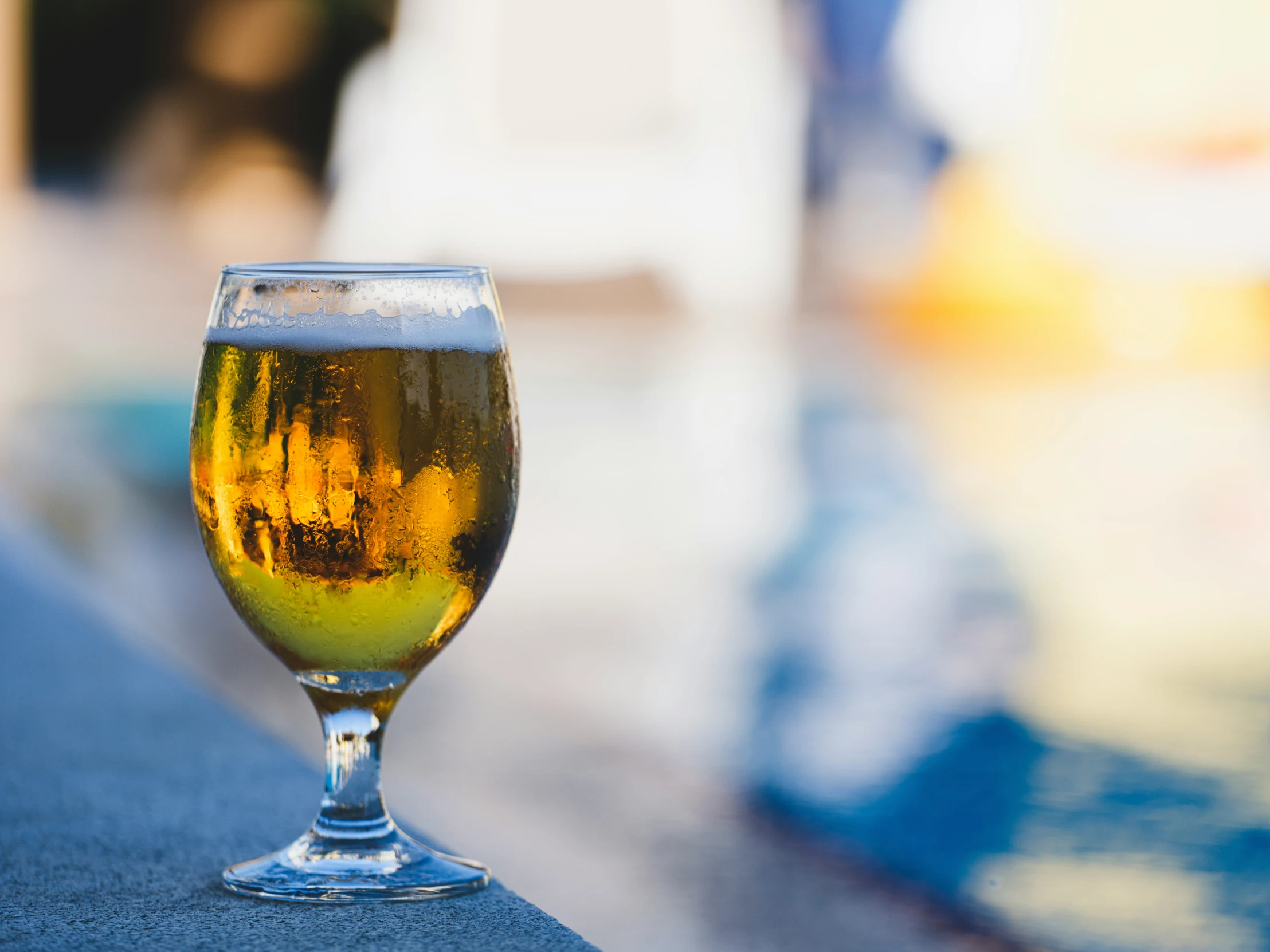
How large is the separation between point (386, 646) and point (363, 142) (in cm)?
924

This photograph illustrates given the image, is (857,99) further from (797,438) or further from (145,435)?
(145,435)

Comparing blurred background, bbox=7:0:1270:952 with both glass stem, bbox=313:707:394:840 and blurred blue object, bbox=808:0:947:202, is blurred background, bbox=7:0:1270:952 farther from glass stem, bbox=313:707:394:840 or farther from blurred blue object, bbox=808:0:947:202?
glass stem, bbox=313:707:394:840

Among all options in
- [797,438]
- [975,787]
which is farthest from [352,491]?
[797,438]

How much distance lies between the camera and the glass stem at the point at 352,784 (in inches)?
33.4

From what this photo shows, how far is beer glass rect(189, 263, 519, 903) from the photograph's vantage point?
0.82m

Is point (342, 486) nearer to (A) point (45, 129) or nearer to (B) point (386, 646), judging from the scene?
(B) point (386, 646)

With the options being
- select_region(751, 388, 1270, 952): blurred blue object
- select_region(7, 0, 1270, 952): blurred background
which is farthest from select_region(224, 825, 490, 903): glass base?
select_region(751, 388, 1270, 952): blurred blue object

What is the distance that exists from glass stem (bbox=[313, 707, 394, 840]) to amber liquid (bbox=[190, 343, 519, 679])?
0.09ft

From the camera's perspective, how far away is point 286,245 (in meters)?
10.2

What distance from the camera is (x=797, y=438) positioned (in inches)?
189

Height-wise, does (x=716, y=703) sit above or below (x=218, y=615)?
below

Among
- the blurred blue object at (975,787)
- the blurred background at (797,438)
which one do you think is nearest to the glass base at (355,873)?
the blurred background at (797,438)

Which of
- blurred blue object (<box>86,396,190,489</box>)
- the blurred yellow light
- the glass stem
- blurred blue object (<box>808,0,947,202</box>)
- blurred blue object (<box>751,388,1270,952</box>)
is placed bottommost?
the glass stem

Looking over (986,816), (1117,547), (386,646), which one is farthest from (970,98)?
(386,646)
